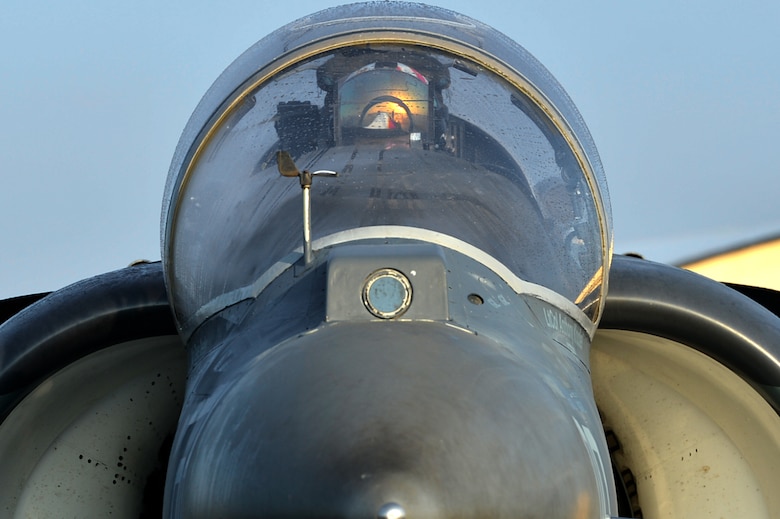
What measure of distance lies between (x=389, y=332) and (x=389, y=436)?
1.41ft

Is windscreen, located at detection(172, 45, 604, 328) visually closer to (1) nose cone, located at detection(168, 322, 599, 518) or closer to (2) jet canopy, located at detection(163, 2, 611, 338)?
(2) jet canopy, located at detection(163, 2, 611, 338)

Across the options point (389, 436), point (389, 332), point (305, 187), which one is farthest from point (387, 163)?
point (389, 436)

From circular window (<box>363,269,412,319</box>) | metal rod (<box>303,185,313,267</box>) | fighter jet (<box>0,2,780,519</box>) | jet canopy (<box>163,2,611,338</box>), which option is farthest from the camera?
jet canopy (<box>163,2,611,338</box>)

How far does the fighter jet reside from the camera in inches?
112

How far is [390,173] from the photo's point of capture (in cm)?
396

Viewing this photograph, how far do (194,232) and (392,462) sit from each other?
170 centimetres

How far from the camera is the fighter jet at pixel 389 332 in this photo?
2836 mm

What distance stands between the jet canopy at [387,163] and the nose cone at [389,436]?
68 centimetres

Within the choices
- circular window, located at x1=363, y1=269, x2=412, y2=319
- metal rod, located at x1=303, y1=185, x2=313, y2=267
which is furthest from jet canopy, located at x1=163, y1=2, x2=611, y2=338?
circular window, located at x1=363, y1=269, x2=412, y2=319

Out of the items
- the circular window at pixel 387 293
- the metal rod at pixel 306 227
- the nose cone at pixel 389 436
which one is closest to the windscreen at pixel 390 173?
the metal rod at pixel 306 227

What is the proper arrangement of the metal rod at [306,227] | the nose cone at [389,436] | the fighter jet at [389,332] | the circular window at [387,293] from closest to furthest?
the nose cone at [389,436] < the fighter jet at [389,332] < the circular window at [387,293] < the metal rod at [306,227]

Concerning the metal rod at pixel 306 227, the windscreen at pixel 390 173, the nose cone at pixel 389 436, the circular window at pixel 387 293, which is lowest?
the nose cone at pixel 389 436

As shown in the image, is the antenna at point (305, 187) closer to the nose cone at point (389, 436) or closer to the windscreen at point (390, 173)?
the windscreen at point (390, 173)

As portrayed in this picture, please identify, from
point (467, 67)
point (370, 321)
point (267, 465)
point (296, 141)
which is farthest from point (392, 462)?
point (467, 67)
